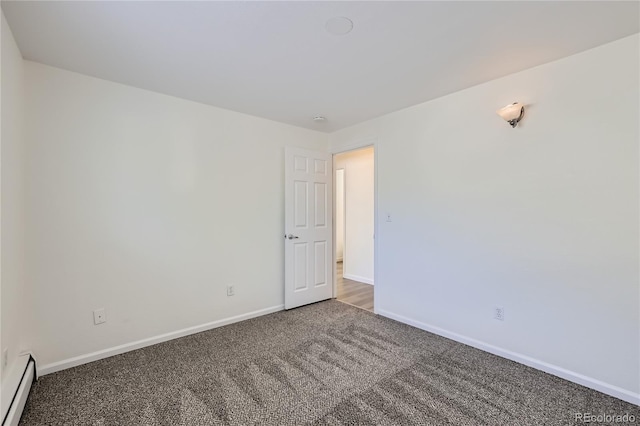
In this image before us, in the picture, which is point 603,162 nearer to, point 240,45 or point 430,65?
point 430,65

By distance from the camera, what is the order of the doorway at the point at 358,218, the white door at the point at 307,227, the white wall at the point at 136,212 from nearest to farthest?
the white wall at the point at 136,212, the white door at the point at 307,227, the doorway at the point at 358,218

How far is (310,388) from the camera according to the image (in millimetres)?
2055

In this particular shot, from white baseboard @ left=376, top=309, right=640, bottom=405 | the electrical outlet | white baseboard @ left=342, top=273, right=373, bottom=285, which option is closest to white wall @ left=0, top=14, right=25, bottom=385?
the electrical outlet

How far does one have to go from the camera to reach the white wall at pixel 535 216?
198cm

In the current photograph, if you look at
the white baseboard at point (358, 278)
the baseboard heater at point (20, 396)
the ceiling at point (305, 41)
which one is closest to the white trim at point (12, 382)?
the baseboard heater at point (20, 396)

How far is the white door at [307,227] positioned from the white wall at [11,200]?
2.33 metres

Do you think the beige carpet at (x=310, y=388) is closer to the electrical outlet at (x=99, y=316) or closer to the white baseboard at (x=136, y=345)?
the white baseboard at (x=136, y=345)

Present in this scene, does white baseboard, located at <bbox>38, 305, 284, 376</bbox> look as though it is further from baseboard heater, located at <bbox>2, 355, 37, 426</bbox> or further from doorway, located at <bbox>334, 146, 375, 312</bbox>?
doorway, located at <bbox>334, 146, 375, 312</bbox>

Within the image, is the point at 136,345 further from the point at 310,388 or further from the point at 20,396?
the point at 310,388

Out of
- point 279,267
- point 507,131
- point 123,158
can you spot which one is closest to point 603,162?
point 507,131

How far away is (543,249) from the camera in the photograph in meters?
2.31

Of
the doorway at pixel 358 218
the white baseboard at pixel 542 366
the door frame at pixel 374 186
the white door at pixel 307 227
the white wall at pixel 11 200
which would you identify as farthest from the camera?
the doorway at pixel 358 218

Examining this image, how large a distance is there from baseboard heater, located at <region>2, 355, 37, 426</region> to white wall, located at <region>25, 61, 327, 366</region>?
17 cm

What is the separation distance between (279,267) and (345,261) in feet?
6.80
